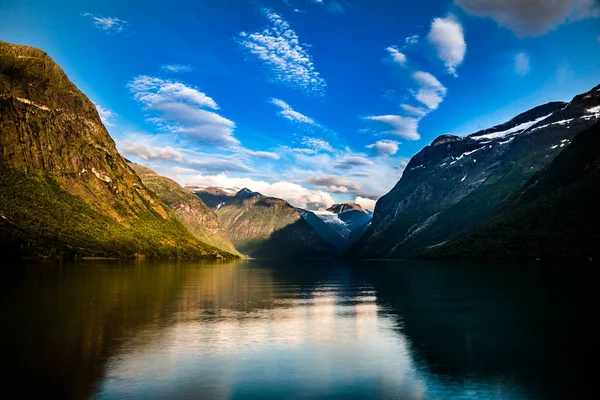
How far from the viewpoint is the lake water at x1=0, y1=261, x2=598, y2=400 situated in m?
29.0

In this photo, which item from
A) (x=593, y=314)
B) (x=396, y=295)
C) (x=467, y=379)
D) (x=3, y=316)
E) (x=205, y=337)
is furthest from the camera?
(x=396, y=295)

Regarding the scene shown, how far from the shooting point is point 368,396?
27.5 metres

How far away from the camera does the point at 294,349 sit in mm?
41688

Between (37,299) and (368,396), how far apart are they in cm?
6424

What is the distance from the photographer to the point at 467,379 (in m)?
31.3

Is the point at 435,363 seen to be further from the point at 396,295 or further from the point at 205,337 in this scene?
the point at 396,295

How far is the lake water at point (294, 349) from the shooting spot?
28984 millimetres

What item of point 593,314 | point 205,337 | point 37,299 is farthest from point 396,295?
point 37,299

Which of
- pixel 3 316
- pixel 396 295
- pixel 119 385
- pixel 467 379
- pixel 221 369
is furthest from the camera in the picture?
pixel 396 295

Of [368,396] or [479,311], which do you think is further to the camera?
[479,311]

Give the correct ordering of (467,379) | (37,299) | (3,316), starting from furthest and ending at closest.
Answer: (37,299) → (3,316) → (467,379)

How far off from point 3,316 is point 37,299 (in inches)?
744

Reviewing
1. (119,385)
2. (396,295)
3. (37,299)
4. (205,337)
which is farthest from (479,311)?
(37,299)

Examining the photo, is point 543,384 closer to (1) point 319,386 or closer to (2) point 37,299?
(1) point 319,386
